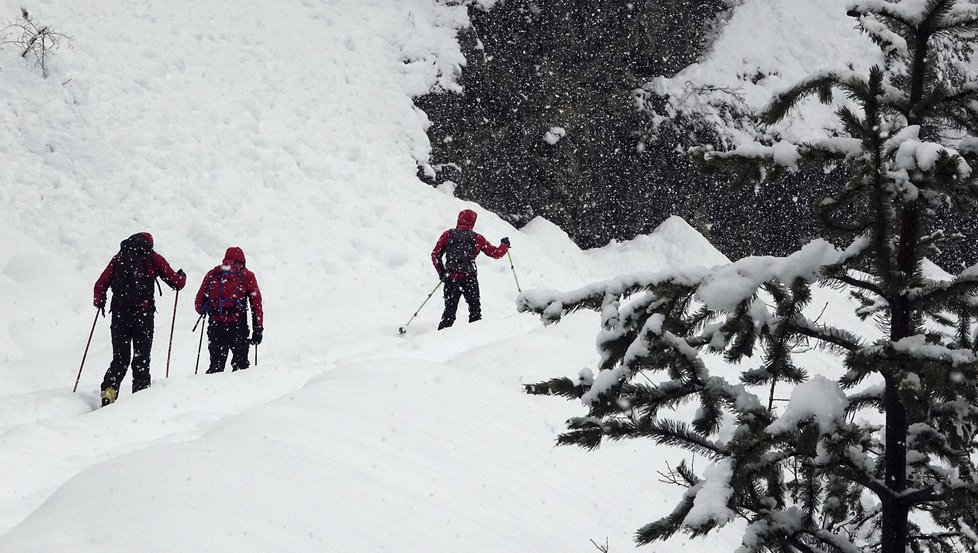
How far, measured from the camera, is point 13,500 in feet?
19.2

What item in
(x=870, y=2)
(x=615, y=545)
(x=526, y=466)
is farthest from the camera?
(x=526, y=466)

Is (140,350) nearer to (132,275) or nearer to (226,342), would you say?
(132,275)

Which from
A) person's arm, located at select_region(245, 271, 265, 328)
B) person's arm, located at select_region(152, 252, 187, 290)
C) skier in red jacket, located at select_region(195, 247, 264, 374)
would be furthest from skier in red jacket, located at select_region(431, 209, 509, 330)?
person's arm, located at select_region(152, 252, 187, 290)

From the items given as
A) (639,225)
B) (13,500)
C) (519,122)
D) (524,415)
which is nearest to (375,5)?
(519,122)

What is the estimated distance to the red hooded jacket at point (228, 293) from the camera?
33.4 ft

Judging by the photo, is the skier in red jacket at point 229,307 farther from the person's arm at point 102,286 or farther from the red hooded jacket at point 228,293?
the person's arm at point 102,286

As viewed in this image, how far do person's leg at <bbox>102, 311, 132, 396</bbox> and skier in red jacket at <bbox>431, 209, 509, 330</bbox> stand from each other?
15.4ft

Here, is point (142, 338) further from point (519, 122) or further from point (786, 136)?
point (786, 136)

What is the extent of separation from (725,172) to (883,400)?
1236 mm

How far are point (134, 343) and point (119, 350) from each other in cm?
20

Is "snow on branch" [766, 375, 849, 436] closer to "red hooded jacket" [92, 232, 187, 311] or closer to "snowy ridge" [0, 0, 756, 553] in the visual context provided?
"snowy ridge" [0, 0, 756, 553]

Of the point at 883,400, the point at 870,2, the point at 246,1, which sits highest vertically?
the point at 246,1

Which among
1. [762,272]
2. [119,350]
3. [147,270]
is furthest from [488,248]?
[762,272]

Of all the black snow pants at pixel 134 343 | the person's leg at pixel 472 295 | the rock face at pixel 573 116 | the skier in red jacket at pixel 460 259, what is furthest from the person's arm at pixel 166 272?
the rock face at pixel 573 116
